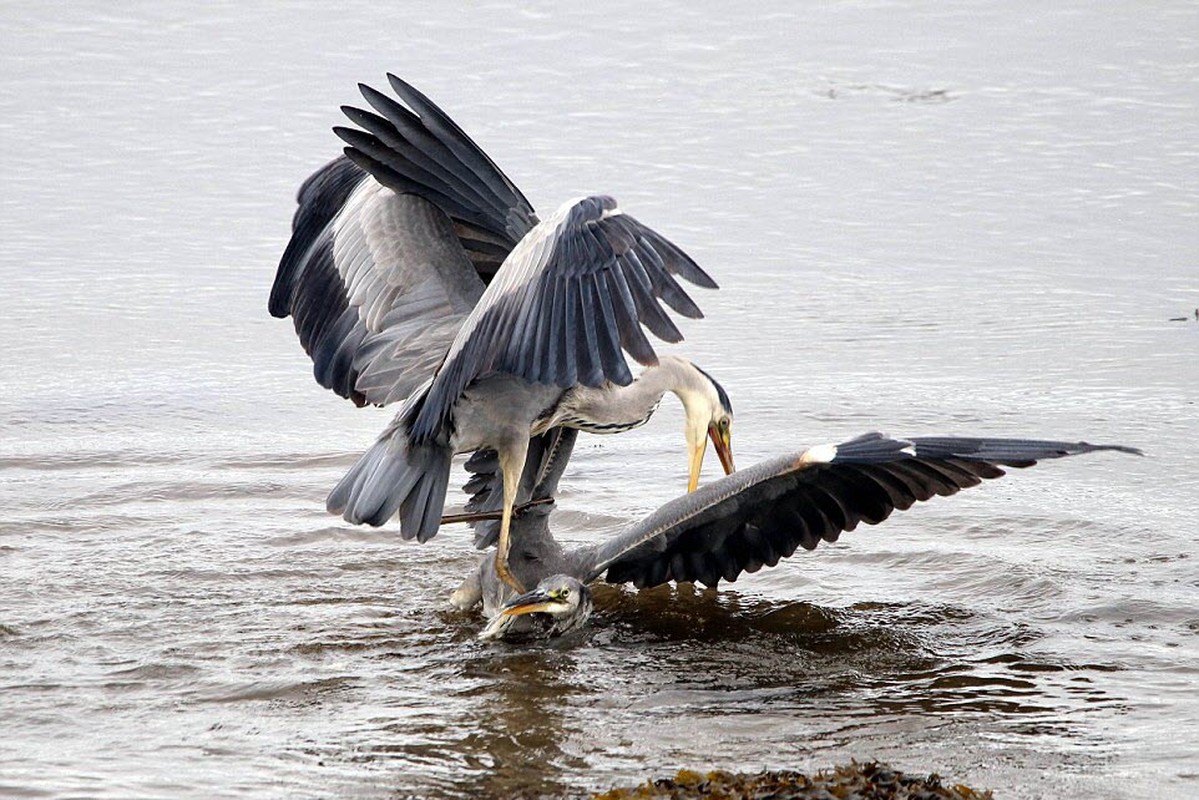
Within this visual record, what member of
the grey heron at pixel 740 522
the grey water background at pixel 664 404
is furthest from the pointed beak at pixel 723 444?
the grey heron at pixel 740 522

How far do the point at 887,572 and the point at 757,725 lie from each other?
5.06 ft

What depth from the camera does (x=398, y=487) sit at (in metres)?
5.78

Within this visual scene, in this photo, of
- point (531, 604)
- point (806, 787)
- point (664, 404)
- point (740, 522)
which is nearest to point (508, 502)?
point (531, 604)

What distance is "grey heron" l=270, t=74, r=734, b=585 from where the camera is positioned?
5.06 meters

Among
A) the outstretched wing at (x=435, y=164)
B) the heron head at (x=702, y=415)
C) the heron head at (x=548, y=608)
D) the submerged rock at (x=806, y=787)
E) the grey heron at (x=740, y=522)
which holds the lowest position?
the submerged rock at (x=806, y=787)

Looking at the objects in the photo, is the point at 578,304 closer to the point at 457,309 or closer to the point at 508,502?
the point at 508,502

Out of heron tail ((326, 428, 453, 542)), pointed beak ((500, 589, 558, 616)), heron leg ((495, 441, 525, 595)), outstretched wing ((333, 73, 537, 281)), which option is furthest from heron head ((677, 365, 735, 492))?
heron tail ((326, 428, 453, 542))

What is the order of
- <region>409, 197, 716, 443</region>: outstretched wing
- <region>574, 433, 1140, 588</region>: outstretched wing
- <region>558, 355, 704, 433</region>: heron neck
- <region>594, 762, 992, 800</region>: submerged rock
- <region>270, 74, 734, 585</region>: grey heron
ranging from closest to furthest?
<region>594, 762, 992, 800</region>: submerged rock, <region>409, 197, 716, 443</region>: outstretched wing, <region>270, 74, 734, 585</region>: grey heron, <region>574, 433, 1140, 588</region>: outstretched wing, <region>558, 355, 704, 433</region>: heron neck

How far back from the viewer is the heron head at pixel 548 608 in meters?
5.79

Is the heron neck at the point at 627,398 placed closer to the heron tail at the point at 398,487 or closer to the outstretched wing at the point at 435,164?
the heron tail at the point at 398,487

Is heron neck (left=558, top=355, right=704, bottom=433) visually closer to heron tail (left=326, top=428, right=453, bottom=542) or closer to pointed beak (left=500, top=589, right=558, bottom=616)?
heron tail (left=326, top=428, right=453, bottom=542)

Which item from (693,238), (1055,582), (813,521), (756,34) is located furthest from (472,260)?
(756,34)

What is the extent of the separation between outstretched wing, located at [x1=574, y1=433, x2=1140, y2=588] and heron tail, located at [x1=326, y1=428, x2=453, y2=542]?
608 mm

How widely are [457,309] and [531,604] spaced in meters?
1.30
